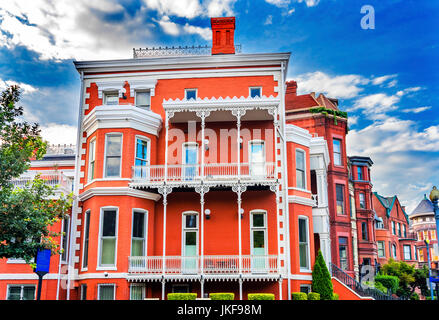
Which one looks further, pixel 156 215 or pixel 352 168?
pixel 352 168

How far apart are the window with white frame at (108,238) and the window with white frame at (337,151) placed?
1850 cm

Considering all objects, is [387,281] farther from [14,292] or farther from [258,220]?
[14,292]

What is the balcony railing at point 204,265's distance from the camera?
17297 millimetres

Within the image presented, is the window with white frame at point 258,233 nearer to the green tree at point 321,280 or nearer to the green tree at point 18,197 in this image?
the green tree at point 321,280

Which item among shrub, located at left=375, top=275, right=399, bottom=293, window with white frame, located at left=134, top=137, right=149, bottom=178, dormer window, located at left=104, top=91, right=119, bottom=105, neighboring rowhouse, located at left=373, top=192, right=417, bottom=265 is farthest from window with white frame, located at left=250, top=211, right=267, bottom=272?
neighboring rowhouse, located at left=373, top=192, right=417, bottom=265

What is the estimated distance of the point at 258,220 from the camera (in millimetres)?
19109

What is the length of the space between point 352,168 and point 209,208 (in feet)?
80.3

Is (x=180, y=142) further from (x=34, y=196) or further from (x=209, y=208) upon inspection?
(x=34, y=196)

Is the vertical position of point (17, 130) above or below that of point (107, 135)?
below

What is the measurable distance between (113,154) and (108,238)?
141 inches

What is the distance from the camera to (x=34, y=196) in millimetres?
13688

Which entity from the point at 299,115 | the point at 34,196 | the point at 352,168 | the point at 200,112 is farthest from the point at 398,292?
the point at 34,196

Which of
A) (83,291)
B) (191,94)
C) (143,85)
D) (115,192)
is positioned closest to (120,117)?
(143,85)

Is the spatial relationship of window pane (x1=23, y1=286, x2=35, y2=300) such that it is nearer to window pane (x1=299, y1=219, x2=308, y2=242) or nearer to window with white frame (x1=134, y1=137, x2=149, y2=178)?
window with white frame (x1=134, y1=137, x2=149, y2=178)
